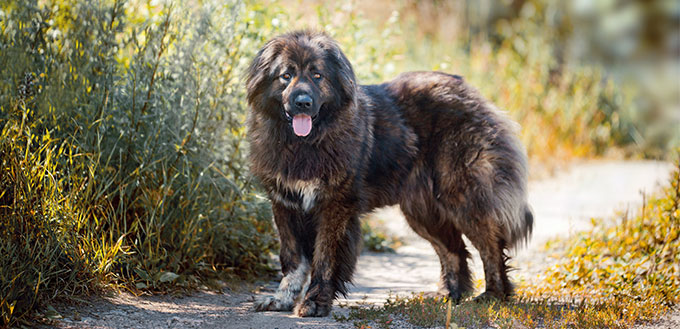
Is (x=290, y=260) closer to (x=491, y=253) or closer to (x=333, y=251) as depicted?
(x=333, y=251)

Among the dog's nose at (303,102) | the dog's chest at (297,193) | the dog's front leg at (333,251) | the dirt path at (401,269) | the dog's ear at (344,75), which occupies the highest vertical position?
the dog's ear at (344,75)

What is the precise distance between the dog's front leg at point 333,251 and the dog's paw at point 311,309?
0.02 m

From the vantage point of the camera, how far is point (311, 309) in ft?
13.7

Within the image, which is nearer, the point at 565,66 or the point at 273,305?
the point at 273,305

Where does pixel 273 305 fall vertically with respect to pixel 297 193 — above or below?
Result: below

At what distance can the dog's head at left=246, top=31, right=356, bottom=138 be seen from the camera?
13.5 feet

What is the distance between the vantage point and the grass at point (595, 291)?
12.9 feet

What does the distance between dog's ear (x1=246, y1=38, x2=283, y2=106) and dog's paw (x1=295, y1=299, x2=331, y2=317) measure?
1.26 m

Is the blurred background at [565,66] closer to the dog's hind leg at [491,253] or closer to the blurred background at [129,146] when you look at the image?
the blurred background at [129,146]

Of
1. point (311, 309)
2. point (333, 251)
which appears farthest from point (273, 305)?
point (333, 251)

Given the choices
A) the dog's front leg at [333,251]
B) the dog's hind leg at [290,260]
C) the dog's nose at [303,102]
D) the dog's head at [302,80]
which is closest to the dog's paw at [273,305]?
the dog's hind leg at [290,260]

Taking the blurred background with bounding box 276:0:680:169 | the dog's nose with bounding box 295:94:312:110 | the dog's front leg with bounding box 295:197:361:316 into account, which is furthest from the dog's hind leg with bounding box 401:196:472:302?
the blurred background with bounding box 276:0:680:169

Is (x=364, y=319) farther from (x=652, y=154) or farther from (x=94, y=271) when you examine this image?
(x=652, y=154)

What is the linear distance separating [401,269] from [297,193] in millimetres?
1884
